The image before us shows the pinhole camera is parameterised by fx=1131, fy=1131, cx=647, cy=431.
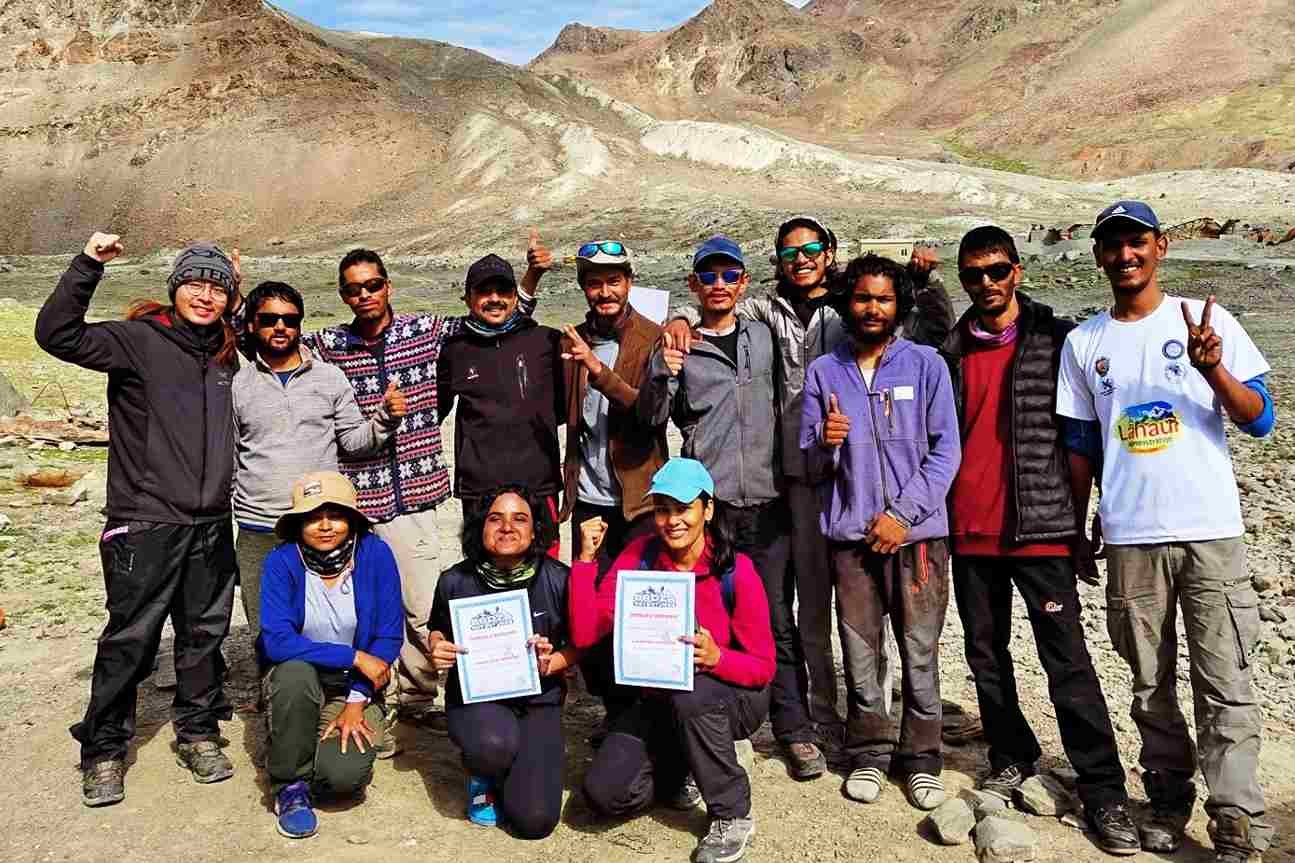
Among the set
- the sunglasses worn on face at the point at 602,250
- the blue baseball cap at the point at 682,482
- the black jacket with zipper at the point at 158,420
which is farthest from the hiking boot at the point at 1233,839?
the black jacket with zipper at the point at 158,420

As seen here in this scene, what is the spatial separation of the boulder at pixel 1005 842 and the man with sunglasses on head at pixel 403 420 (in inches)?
101

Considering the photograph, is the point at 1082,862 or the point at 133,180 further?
the point at 133,180

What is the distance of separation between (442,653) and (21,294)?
3856 cm

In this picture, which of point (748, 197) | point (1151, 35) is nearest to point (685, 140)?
point (748, 197)

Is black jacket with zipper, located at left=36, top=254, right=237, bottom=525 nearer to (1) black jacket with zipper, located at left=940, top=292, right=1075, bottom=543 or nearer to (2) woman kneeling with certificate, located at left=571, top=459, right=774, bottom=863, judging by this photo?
(2) woman kneeling with certificate, located at left=571, top=459, right=774, bottom=863

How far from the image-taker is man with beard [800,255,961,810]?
4.52m

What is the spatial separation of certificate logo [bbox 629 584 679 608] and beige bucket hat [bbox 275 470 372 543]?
127cm

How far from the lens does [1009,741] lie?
188 inches

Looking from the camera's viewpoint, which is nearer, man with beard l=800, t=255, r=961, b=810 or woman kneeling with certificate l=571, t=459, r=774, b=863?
woman kneeling with certificate l=571, t=459, r=774, b=863

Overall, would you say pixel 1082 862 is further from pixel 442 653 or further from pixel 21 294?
pixel 21 294

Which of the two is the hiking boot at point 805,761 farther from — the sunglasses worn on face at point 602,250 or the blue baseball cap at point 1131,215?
the blue baseball cap at point 1131,215

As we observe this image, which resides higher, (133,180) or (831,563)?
(133,180)

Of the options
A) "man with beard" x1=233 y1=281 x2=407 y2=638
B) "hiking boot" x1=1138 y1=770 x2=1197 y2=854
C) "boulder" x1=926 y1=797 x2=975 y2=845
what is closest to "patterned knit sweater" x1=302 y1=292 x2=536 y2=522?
"man with beard" x1=233 y1=281 x2=407 y2=638

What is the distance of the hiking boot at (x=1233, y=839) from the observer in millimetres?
4078
